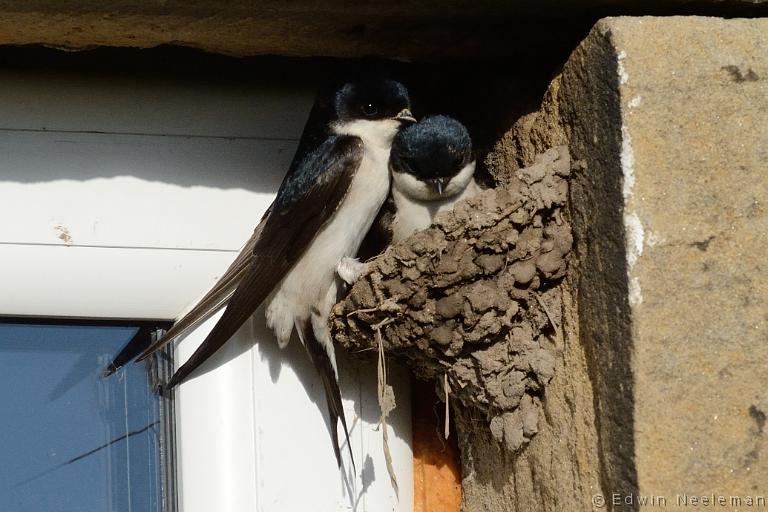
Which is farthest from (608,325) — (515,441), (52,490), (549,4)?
(52,490)

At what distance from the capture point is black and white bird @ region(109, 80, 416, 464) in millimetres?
2621

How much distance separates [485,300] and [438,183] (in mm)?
607

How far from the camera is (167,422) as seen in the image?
8.71ft

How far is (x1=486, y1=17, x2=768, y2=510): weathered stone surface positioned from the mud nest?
0.48 ft

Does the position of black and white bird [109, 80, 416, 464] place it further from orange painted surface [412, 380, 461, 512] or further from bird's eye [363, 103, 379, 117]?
orange painted surface [412, 380, 461, 512]

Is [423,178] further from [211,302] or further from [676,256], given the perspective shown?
[676,256]

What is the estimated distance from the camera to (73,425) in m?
2.60

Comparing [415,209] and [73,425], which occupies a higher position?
[415,209]

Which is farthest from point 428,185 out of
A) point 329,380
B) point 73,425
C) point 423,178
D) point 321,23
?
point 73,425

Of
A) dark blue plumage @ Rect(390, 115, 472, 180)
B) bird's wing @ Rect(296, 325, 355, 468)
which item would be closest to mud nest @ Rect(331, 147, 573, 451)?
bird's wing @ Rect(296, 325, 355, 468)

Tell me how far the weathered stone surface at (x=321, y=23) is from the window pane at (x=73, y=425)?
2.12 ft

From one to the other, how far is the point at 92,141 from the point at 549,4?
1.05 m

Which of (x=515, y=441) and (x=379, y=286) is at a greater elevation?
(x=379, y=286)

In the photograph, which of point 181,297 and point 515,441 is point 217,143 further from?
point 515,441
